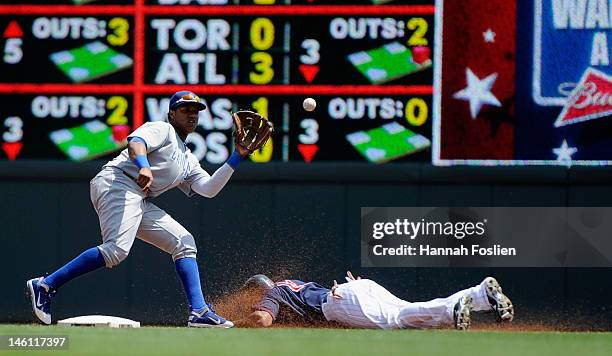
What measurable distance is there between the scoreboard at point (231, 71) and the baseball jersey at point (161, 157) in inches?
45.5

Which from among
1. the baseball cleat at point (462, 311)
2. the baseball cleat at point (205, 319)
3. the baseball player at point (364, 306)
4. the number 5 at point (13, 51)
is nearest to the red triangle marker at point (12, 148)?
the number 5 at point (13, 51)

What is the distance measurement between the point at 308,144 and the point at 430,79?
929 mm

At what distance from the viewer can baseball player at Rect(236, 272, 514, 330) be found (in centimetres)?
691

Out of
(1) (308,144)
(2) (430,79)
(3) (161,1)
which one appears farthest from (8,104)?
(2) (430,79)

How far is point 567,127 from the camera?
349 inches

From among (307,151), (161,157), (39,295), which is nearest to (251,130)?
(161,157)

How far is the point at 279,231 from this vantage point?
354 inches

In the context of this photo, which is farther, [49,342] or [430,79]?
[430,79]

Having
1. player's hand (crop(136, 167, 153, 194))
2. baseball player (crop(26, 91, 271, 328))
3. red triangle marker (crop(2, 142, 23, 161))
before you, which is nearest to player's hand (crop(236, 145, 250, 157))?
baseball player (crop(26, 91, 271, 328))

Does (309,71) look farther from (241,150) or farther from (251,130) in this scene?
(241,150)

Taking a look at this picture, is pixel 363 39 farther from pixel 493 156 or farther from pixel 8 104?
pixel 8 104

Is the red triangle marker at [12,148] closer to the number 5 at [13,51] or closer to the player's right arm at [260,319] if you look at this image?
the number 5 at [13,51]

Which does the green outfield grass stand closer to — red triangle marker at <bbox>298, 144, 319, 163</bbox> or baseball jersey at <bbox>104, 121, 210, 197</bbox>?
baseball jersey at <bbox>104, 121, 210, 197</bbox>

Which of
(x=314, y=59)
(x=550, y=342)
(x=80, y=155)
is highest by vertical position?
(x=314, y=59)
